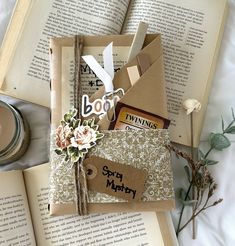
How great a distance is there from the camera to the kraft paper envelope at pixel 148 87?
0.58 m

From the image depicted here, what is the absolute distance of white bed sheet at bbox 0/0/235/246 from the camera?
2.16ft

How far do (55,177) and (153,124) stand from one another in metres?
0.15

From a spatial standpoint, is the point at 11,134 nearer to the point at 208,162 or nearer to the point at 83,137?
the point at 83,137

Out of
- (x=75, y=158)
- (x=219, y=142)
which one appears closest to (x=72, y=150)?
(x=75, y=158)

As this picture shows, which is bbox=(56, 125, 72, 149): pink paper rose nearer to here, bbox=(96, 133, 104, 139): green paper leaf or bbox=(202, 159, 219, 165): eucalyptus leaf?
bbox=(96, 133, 104, 139): green paper leaf

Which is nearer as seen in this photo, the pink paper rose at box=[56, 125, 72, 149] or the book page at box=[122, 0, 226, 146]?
the pink paper rose at box=[56, 125, 72, 149]

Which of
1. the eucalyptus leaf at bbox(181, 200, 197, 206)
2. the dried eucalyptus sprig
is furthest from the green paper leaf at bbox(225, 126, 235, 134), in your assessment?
the eucalyptus leaf at bbox(181, 200, 197, 206)

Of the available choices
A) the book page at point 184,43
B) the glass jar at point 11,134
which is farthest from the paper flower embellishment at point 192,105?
the glass jar at point 11,134

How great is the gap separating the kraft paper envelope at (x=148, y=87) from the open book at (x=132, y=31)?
0.28 ft

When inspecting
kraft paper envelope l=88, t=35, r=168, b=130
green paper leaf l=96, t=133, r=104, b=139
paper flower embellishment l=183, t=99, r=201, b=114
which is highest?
kraft paper envelope l=88, t=35, r=168, b=130

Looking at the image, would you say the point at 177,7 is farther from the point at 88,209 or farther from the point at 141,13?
the point at 88,209

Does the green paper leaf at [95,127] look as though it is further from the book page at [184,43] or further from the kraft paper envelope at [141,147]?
the book page at [184,43]

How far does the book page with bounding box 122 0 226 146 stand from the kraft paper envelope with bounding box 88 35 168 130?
9cm

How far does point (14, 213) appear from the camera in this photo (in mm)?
622
